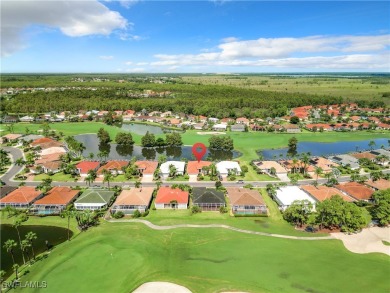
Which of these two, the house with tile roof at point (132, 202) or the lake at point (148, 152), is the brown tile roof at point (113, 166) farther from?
the house with tile roof at point (132, 202)

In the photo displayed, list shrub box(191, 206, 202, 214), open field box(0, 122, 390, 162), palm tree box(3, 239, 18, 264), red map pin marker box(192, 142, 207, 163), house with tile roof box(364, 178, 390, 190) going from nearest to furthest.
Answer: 1. palm tree box(3, 239, 18, 264)
2. shrub box(191, 206, 202, 214)
3. house with tile roof box(364, 178, 390, 190)
4. red map pin marker box(192, 142, 207, 163)
5. open field box(0, 122, 390, 162)

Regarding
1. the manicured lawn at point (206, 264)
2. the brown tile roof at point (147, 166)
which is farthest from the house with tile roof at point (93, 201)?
the brown tile roof at point (147, 166)

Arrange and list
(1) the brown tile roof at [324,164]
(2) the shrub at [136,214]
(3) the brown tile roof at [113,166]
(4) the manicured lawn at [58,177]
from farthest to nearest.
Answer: (1) the brown tile roof at [324,164] < (3) the brown tile roof at [113,166] < (4) the manicured lawn at [58,177] < (2) the shrub at [136,214]

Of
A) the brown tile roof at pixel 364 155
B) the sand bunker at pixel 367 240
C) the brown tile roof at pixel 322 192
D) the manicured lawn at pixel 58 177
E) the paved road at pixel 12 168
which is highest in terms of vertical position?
the brown tile roof at pixel 364 155

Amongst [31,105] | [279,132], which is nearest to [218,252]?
[279,132]

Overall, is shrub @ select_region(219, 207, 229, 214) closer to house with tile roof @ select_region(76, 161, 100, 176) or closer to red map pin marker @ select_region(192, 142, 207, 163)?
red map pin marker @ select_region(192, 142, 207, 163)

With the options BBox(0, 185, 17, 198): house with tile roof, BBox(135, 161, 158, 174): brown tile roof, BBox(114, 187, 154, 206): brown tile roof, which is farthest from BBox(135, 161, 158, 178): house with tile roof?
BBox(0, 185, 17, 198): house with tile roof

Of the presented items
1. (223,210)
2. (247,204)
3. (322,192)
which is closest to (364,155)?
(322,192)
